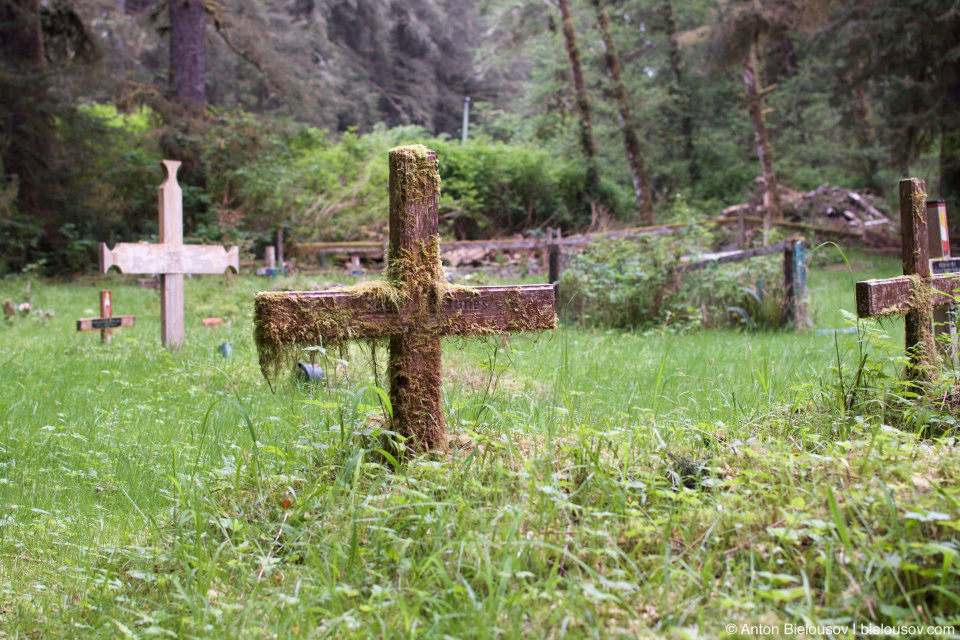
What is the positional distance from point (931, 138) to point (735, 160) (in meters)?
12.6

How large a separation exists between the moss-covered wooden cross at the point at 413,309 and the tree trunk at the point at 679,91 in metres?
27.3

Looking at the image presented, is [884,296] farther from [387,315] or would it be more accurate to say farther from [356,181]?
[356,181]

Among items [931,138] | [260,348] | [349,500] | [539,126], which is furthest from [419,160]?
[539,126]

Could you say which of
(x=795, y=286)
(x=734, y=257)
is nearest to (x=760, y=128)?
(x=734, y=257)

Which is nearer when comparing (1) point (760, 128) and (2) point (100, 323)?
(2) point (100, 323)

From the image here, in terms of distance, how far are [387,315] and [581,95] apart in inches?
875

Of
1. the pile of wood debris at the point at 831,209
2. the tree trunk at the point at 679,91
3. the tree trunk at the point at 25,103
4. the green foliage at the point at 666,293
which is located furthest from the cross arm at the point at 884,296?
the tree trunk at the point at 679,91

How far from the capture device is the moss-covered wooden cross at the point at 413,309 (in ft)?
9.91

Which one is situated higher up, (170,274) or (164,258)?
(164,258)

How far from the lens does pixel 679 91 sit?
29125mm

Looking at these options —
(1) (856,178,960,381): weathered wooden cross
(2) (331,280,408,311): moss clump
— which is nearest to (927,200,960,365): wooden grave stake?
(1) (856,178,960,381): weathered wooden cross

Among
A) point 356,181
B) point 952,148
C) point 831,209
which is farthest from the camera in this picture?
point 831,209

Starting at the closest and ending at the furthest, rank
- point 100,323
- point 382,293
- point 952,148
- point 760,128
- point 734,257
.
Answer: point 382,293
point 100,323
point 734,257
point 952,148
point 760,128

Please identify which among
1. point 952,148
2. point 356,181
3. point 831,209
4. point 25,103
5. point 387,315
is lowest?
point 387,315
